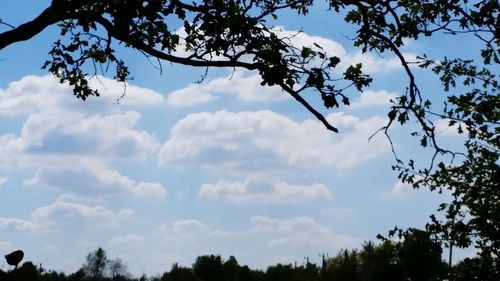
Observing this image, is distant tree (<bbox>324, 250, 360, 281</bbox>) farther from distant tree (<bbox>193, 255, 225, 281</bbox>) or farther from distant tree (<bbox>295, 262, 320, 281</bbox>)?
distant tree (<bbox>193, 255, 225, 281</bbox>)

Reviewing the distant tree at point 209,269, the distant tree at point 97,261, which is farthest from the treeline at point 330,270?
the distant tree at point 97,261

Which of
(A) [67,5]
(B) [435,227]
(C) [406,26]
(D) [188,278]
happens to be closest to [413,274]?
(D) [188,278]

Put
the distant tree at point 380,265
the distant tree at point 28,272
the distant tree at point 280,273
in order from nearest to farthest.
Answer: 1. the distant tree at point 28,272
2. the distant tree at point 380,265
3. the distant tree at point 280,273

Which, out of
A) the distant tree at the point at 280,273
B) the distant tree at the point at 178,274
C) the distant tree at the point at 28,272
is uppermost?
→ the distant tree at the point at 280,273

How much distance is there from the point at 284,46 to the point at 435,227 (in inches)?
236

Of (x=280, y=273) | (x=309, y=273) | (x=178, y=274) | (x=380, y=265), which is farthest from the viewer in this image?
(x=280, y=273)

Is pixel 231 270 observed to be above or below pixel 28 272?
above

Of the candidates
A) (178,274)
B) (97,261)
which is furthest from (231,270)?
(97,261)

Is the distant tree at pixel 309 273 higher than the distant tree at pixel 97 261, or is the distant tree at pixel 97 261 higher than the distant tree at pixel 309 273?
the distant tree at pixel 97 261

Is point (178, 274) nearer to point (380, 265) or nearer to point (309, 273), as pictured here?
point (309, 273)

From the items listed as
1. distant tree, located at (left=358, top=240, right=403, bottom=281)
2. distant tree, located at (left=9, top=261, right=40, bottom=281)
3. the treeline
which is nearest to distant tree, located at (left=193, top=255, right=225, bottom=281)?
the treeline

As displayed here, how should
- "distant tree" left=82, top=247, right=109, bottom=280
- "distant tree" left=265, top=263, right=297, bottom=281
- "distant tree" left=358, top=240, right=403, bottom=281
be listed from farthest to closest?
"distant tree" left=82, top=247, right=109, bottom=280, "distant tree" left=265, top=263, right=297, bottom=281, "distant tree" left=358, top=240, right=403, bottom=281

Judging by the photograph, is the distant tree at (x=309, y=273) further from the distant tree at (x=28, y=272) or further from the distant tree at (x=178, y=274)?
the distant tree at (x=28, y=272)

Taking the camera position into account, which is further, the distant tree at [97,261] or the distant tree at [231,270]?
the distant tree at [97,261]
